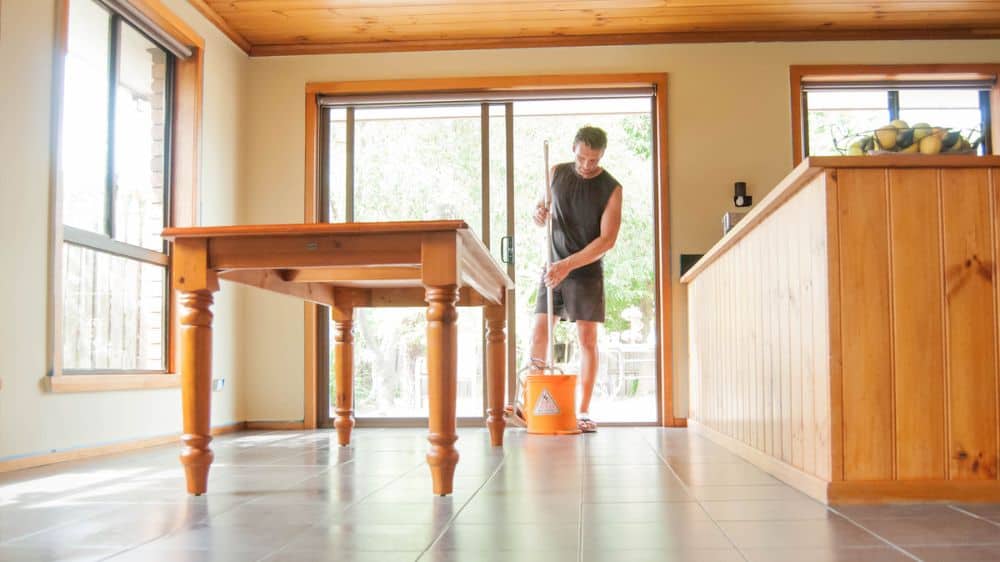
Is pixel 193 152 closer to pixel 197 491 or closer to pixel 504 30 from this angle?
pixel 504 30

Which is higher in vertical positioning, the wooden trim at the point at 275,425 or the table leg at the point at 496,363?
the table leg at the point at 496,363

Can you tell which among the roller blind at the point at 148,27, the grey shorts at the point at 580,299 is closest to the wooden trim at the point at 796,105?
the grey shorts at the point at 580,299

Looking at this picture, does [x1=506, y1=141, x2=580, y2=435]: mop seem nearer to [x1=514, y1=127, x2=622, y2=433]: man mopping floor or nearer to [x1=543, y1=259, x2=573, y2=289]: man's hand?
[x1=514, y1=127, x2=622, y2=433]: man mopping floor

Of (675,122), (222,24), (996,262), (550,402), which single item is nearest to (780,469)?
(996,262)

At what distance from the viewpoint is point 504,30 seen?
16.8 feet

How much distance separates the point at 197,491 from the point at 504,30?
3.47m

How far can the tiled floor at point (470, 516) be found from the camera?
5.35 feet

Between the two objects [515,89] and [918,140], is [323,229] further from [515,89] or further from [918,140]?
[515,89]

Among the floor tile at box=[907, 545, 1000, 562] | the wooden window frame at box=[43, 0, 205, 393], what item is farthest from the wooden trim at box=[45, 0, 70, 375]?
the floor tile at box=[907, 545, 1000, 562]

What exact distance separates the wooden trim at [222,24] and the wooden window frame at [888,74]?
124 inches

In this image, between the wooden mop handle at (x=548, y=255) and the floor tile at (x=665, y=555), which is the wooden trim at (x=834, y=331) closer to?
the floor tile at (x=665, y=555)

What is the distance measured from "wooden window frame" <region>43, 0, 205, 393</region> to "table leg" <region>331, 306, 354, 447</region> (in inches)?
36.0

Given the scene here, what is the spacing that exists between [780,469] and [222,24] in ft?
12.5

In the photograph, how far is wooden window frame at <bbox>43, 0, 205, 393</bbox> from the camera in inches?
132
